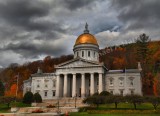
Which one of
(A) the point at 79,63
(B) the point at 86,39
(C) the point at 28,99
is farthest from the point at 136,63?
(C) the point at 28,99

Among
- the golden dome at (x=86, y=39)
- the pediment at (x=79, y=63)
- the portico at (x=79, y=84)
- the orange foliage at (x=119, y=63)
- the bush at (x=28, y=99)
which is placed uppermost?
the golden dome at (x=86, y=39)

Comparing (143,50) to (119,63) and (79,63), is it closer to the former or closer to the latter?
(119,63)

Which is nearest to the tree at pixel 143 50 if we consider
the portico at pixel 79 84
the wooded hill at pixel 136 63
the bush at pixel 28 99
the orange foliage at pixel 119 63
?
A: the wooded hill at pixel 136 63

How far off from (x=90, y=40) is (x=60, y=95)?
1983cm

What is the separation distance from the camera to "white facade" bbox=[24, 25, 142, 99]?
68188mm

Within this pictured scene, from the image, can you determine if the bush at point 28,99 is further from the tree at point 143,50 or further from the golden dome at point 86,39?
the tree at point 143,50

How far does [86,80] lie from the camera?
73.2 m

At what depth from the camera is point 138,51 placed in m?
98.5

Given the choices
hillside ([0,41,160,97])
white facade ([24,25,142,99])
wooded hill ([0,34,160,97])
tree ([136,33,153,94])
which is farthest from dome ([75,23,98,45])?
tree ([136,33,153,94])

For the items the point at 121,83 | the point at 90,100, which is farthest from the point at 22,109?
the point at 121,83

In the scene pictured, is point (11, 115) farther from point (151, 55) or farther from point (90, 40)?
point (151, 55)

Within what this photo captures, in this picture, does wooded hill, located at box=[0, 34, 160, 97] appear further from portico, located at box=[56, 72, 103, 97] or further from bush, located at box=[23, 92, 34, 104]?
bush, located at box=[23, 92, 34, 104]

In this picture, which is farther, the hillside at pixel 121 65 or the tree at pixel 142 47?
the tree at pixel 142 47

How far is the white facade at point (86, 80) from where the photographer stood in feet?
224
